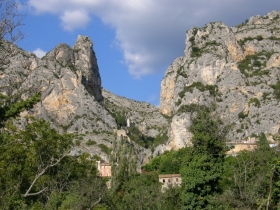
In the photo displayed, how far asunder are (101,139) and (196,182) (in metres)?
65.6

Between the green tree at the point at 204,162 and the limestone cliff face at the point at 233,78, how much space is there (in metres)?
52.2

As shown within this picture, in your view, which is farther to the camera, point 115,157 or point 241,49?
point 241,49

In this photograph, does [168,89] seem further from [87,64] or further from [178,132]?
[178,132]

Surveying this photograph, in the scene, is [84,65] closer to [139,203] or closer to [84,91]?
[84,91]

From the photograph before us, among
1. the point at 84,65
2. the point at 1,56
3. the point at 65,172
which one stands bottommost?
the point at 65,172

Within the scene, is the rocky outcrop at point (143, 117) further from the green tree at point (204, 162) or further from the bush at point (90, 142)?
A: the green tree at point (204, 162)

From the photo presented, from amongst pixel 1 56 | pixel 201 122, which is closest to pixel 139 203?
pixel 201 122

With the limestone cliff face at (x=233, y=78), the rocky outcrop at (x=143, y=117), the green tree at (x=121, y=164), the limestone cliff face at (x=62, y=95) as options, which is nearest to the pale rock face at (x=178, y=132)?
the limestone cliff face at (x=233, y=78)

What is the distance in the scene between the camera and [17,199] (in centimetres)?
1970

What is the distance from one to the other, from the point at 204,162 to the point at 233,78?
7135 cm

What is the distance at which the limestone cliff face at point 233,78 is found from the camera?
87.9 meters

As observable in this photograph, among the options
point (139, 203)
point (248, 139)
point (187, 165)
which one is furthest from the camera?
point (248, 139)

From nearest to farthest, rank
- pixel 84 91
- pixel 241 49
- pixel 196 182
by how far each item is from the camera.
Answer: pixel 196 182
pixel 84 91
pixel 241 49

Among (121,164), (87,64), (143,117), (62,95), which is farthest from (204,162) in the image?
(143,117)
